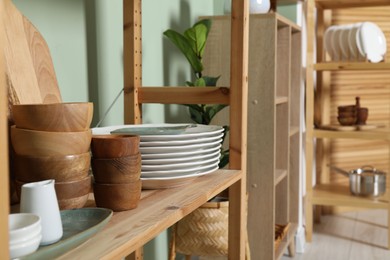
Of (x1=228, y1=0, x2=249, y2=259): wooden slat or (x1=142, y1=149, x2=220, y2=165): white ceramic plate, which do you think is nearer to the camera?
(x1=142, y1=149, x2=220, y2=165): white ceramic plate

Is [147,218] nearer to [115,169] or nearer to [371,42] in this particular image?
[115,169]

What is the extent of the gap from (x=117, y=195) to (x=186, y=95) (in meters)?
0.51

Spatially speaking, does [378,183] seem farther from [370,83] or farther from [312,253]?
[370,83]

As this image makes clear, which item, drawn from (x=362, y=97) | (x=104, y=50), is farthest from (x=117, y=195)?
(x=362, y=97)

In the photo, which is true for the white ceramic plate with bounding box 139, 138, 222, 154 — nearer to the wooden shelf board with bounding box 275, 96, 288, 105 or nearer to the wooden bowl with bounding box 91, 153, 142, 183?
the wooden bowl with bounding box 91, 153, 142, 183

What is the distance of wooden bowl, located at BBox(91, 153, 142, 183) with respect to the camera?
897 mm

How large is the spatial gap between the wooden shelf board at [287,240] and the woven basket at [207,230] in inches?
26.4

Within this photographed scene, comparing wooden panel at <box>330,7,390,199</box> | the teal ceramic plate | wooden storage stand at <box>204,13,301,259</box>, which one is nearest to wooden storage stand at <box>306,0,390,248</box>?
wooden panel at <box>330,7,390,199</box>

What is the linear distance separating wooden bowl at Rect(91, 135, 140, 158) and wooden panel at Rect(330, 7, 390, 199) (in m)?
2.92

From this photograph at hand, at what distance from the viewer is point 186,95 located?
1.36m

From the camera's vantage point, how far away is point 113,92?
168cm

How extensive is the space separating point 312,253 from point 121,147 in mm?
2152

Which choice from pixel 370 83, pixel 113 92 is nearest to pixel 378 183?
pixel 370 83

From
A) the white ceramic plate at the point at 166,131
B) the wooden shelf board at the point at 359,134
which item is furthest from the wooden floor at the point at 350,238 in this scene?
the white ceramic plate at the point at 166,131
